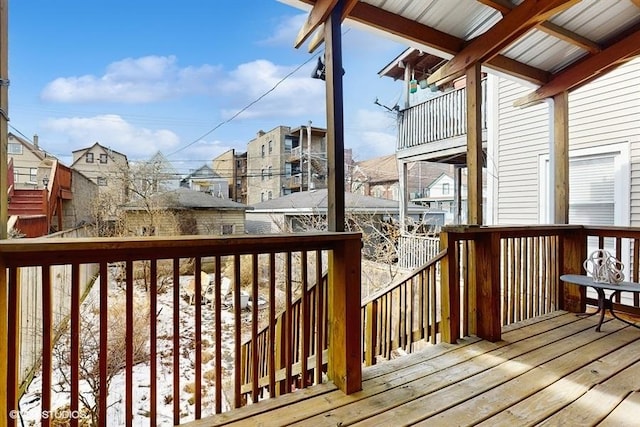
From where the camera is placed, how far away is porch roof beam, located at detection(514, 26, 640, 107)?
3094mm

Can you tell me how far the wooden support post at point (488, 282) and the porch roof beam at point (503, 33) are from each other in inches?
57.1

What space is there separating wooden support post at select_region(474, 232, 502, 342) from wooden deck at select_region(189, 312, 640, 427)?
128 mm

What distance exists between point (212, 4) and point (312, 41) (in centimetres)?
794

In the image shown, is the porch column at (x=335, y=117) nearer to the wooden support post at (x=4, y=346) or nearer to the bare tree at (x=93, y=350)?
the wooden support post at (x=4, y=346)

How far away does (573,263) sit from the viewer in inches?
144

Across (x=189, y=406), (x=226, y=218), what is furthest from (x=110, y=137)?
(x=189, y=406)

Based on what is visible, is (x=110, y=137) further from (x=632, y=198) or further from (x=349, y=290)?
(x=632, y=198)

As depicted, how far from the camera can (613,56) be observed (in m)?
3.18

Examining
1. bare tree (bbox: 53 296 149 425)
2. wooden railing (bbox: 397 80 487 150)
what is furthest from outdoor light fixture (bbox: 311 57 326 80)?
wooden railing (bbox: 397 80 487 150)

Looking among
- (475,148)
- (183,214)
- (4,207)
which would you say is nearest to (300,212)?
(183,214)

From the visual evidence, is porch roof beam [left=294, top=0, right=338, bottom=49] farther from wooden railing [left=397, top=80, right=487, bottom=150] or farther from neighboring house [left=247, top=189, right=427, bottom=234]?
neighboring house [left=247, top=189, right=427, bottom=234]

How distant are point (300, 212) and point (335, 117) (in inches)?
330

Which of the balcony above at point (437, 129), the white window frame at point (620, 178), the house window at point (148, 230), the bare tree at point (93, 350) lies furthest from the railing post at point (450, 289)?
the house window at point (148, 230)

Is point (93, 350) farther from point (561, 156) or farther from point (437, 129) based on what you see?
point (437, 129)
